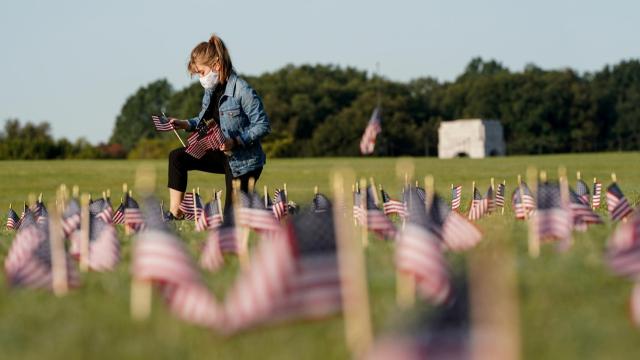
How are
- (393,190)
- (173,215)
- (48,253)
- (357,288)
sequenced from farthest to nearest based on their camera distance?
1. (393,190)
2. (173,215)
3. (48,253)
4. (357,288)

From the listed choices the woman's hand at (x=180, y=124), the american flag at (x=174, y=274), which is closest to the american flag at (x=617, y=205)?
the woman's hand at (x=180, y=124)

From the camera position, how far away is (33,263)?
9648mm

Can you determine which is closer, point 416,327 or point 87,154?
point 416,327

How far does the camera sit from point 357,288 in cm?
707

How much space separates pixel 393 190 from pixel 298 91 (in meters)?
108

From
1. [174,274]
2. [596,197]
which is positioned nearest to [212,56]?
[174,274]

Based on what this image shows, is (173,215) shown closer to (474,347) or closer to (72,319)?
(72,319)

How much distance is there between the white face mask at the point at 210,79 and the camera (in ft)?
51.0

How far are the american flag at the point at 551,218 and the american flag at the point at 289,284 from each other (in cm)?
384

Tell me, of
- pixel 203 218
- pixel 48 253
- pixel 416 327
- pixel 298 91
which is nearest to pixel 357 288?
pixel 416 327

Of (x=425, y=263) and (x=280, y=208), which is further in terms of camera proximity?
(x=280, y=208)

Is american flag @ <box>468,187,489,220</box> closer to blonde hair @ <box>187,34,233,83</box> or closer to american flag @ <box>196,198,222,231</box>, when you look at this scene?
american flag @ <box>196,198,222,231</box>

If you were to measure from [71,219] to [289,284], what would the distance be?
7269 mm

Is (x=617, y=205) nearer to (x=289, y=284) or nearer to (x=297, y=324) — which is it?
(x=297, y=324)
